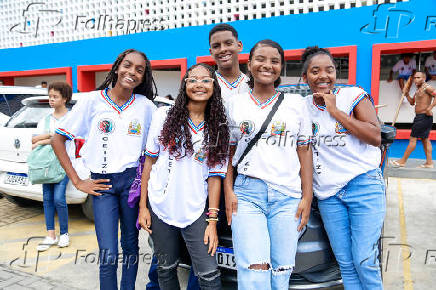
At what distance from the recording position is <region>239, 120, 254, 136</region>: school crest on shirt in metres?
2.00

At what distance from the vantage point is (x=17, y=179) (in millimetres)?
4184

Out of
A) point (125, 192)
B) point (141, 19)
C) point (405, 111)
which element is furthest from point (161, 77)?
point (125, 192)

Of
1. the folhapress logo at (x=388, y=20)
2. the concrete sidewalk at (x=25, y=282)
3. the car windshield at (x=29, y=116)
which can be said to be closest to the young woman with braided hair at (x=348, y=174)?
the concrete sidewalk at (x=25, y=282)

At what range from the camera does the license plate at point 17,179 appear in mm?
4133

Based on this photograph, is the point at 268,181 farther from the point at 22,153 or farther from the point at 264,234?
the point at 22,153

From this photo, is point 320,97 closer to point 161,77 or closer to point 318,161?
point 318,161

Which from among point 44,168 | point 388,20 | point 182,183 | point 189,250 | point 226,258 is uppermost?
point 388,20

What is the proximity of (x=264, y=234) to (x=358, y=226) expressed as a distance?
0.58m

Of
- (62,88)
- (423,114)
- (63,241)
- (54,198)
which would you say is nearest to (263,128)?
(62,88)

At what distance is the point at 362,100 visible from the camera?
2127mm

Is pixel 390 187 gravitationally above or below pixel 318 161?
below

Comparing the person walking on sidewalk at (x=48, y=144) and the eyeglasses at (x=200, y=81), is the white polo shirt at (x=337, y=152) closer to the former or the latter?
the eyeglasses at (x=200, y=81)

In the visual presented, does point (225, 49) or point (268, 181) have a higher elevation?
point (225, 49)

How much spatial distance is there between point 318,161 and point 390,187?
198 inches
